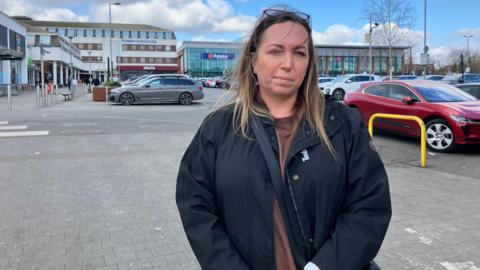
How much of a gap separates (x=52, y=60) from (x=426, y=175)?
62310mm

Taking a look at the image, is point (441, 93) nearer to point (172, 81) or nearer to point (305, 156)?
point (305, 156)

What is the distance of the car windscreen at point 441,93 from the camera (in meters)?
10.1

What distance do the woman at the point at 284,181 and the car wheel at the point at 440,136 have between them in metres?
8.10

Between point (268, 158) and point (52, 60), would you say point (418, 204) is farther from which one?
point (52, 60)

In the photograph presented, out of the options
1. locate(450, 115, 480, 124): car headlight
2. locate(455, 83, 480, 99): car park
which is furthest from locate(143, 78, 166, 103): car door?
locate(450, 115, 480, 124): car headlight

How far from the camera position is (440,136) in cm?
941

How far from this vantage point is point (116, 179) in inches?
267

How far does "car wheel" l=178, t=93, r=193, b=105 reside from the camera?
963 inches

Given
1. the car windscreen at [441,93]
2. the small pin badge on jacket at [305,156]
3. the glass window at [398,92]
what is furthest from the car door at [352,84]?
the small pin badge on jacket at [305,156]

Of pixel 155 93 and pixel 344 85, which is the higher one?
pixel 344 85

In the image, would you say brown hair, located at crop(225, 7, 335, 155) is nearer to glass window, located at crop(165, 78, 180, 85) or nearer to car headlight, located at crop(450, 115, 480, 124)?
car headlight, located at crop(450, 115, 480, 124)

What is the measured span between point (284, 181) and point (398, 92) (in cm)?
991

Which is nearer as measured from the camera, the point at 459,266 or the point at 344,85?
the point at 459,266

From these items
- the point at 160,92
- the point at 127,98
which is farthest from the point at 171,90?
the point at 127,98
